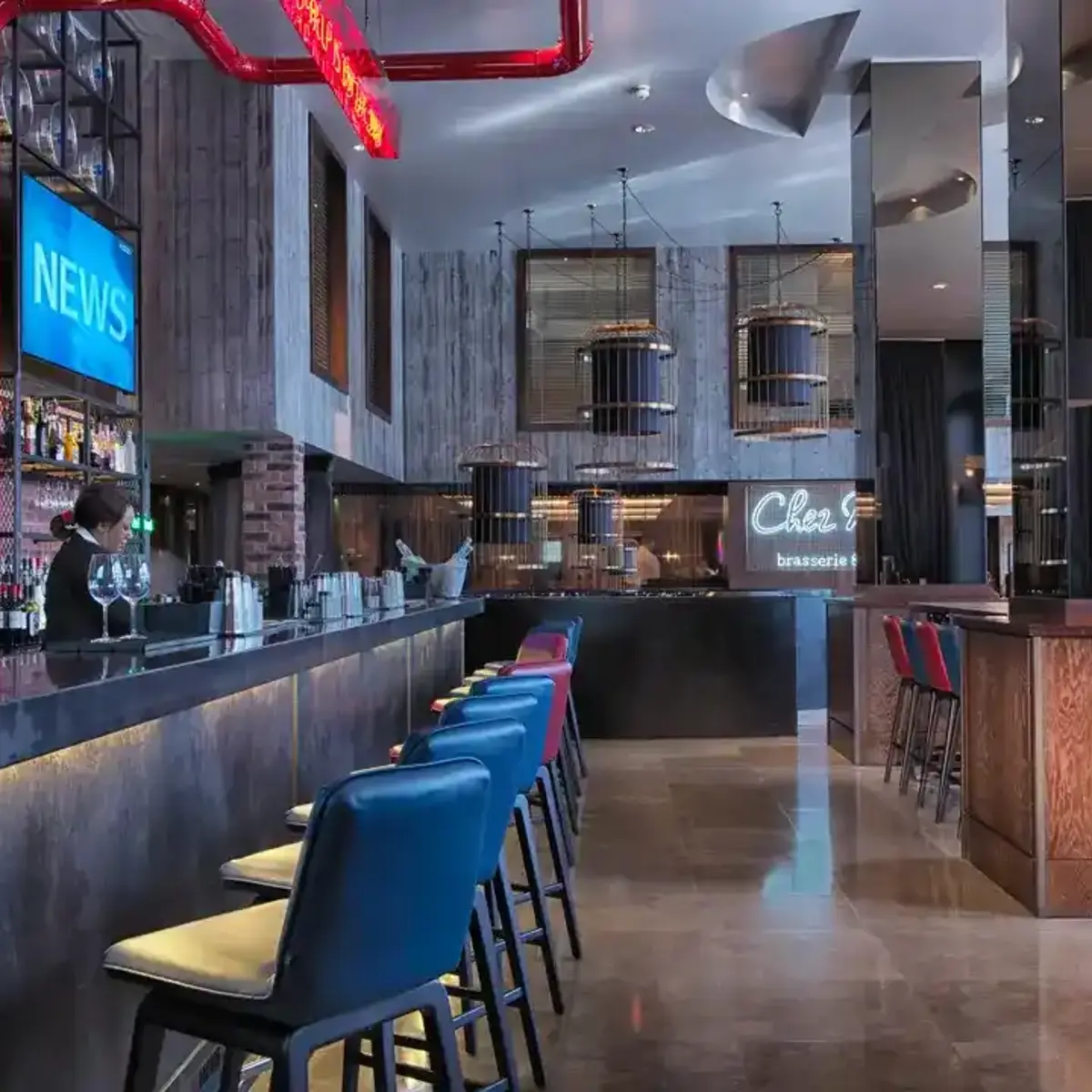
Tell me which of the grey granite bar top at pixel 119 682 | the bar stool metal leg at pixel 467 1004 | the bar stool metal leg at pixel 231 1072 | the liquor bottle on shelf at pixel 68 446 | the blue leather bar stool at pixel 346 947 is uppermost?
the liquor bottle on shelf at pixel 68 446

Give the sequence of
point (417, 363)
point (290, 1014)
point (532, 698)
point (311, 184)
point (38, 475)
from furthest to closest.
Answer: point (417, 363), point (311, 184), point (38, 475), point (532, 698), point (290, 1014)

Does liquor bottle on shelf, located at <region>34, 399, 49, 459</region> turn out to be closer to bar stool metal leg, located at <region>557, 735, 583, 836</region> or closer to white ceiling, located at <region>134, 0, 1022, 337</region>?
white ceiling, located at <region>134, 0, 1022, 337</region>

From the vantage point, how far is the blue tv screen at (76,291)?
20.2ft

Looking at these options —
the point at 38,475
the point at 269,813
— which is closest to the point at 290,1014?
the point at 269,813

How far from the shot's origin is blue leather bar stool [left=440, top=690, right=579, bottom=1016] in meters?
2.72

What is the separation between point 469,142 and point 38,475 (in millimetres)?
4551

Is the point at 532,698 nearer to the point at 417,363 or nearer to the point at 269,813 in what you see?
the point at 269,813

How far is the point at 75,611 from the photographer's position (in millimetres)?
3281

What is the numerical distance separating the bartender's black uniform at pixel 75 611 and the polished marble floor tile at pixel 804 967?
124 centimetres

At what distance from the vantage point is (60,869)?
2340mm

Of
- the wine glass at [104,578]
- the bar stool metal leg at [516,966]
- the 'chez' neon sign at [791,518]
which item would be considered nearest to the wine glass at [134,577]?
the wine glass at [104,578]

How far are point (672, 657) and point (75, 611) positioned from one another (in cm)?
669

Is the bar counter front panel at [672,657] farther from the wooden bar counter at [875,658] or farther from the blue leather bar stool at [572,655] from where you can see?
the blue leather bar stool at [572,655]

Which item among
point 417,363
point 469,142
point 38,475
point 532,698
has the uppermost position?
point 469,142
